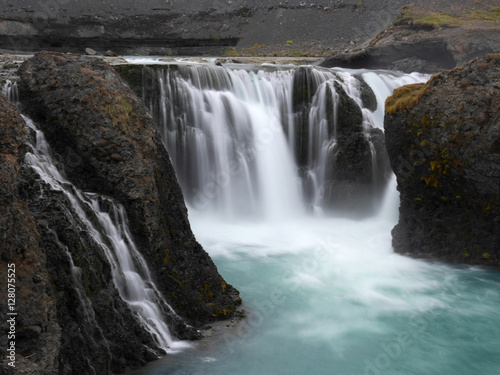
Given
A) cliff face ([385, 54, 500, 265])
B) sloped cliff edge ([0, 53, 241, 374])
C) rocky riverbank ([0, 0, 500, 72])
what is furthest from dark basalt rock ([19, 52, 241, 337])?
rocky riverbank ([0, 0, 500, 72])

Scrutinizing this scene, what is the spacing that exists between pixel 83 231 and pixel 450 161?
6.69 meters

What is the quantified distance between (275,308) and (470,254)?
14.0ft

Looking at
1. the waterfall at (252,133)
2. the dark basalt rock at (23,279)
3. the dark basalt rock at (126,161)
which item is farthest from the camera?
the waterfall at (252,133)

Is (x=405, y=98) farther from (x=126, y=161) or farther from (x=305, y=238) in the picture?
(x=126, y=161)

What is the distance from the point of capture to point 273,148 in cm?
1431

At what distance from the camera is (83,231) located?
5477 mm

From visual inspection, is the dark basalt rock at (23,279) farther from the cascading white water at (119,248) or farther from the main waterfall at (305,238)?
the main waterfall at (305,238)

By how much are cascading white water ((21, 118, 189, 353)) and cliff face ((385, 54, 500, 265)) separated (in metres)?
5.74

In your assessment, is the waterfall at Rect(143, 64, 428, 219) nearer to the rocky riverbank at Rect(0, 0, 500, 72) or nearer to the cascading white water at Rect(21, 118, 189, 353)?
the cascading white water at Rect(21, 118, 189, 353)

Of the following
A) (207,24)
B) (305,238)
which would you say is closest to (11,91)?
(305,238)

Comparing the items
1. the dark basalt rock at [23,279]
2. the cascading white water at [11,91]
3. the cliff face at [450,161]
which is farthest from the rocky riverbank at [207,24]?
the dark basalt rock at [23,279]

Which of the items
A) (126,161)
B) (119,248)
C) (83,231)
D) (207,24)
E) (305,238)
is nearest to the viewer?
(83,231)

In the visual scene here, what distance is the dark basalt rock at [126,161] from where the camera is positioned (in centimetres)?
654

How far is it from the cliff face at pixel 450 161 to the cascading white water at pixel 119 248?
574cm
